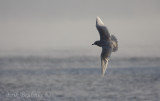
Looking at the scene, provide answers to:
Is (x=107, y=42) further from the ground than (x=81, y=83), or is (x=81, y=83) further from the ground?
(x=107, y=42)

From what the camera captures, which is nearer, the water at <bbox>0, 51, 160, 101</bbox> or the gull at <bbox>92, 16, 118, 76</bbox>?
the gull at <bbox>92, 16, 118, 76</bbox>

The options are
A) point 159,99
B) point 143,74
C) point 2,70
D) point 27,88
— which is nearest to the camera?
point 159,99

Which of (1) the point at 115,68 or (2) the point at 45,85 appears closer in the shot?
(2) the point at 45,85

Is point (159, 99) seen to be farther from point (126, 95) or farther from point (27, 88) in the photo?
point (27, 88)

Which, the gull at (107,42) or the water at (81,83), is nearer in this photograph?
the gull at (107,42)

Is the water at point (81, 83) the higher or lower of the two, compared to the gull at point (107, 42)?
lower

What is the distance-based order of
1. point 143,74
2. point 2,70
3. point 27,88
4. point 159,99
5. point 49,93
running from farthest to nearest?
1. point 2,70
2. point 143,74
3. point 27,88
4. point 49,93
5. point 159,99

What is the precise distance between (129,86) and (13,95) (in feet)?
21.1

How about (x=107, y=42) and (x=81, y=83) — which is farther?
(x=81, y=83)

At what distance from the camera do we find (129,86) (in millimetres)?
27297

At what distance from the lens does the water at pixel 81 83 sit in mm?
23984

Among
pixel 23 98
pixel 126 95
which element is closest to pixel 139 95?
pixel 126 95

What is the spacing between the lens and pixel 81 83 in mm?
28422

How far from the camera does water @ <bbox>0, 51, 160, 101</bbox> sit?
2398cm
